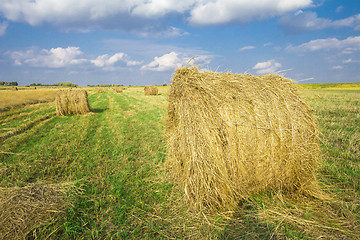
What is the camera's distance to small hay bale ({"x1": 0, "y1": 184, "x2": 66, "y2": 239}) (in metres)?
2.74

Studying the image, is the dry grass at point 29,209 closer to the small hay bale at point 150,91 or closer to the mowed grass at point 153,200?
the mowed grass at point 153,200

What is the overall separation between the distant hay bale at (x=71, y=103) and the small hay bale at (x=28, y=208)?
10.6 m

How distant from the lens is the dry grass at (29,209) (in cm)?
274

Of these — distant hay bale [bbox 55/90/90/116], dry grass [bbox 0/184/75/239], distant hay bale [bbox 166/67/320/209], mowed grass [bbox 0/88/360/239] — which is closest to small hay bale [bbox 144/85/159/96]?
distant hay bale [bbox 55/90/90/116]

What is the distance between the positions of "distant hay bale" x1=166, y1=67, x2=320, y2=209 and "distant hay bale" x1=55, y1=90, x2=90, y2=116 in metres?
11.8

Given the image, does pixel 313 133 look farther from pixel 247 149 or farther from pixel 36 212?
pixel 36 212

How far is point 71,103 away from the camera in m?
13.2

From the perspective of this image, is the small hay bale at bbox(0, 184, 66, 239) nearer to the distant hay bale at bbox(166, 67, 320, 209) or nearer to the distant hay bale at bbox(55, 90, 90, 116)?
the distant hay bale at bbox(166, 67, 320, 209)

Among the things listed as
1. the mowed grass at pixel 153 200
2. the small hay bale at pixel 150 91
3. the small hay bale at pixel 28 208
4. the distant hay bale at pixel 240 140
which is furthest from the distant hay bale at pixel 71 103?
the small hay bale at pixel 150 91

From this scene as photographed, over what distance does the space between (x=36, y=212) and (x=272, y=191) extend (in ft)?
14.0

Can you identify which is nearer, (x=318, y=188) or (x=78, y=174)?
(x=318, y=188)

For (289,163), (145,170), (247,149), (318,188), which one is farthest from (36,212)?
(318,188)

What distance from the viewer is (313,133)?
3748mm

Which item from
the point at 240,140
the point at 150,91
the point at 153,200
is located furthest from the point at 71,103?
the point at 150,91
